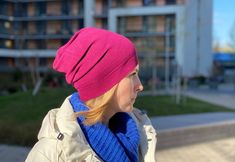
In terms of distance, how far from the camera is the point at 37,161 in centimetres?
146

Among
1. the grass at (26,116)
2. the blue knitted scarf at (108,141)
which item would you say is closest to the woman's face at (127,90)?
the blue knitted scarf at (108,141)

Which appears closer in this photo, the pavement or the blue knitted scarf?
the blue knitted scarf

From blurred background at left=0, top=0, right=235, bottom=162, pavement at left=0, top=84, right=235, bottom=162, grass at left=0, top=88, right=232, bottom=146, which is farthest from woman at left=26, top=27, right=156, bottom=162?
blurred background at left=0, top=0, right=235, bottom=162

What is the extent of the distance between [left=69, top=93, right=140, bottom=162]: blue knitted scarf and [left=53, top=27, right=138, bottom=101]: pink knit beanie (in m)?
0.08

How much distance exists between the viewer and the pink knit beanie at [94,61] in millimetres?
1594

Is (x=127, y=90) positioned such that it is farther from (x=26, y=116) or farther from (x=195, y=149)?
(x=26, y=116)

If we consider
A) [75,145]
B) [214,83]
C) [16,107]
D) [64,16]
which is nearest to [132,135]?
[75,145]

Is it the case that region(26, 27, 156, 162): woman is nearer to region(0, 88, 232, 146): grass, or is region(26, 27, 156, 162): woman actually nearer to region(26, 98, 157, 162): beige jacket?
region(26, 98, 157, 162): beige jacket

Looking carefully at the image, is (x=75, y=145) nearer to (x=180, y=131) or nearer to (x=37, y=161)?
(x=37, y=161)

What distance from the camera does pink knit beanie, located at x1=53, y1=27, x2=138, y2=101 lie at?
1594mm

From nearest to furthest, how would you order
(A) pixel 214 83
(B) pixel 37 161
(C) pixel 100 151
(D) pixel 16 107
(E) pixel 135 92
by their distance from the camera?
(B) pixel 37 161 < (C) pixel 100 151 < (E) pixel 135 92 < (D) pixel 16 107 < (A) pixel 214 83

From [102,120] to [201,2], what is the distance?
56.6 m

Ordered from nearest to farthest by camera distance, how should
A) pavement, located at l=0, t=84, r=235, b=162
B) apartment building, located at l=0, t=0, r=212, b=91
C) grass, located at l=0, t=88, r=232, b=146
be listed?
pavement, located at l=0, t=84, r=235, b=162 < grass, located at l=0, t=88, r=232, b=146 < apartment building, located at l=0, t=0, r=212, b=91

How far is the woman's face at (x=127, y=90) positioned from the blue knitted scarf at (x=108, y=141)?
0.35 feet
